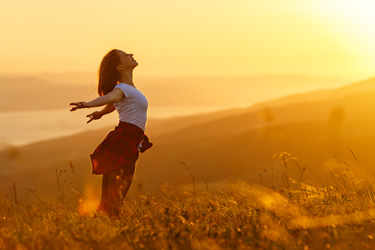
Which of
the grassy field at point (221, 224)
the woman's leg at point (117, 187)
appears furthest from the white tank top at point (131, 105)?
the grassy field at point (221, 224)

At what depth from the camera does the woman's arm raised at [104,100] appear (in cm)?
553

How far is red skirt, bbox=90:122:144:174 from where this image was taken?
580cm

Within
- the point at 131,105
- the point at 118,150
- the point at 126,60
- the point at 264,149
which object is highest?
the point at 126,60

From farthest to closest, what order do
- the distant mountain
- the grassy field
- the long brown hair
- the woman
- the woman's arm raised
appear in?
the distant mountain, the long brown hair, the woman, the woman's arm raised, the grassy field

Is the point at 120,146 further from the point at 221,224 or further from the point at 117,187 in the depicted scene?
the point at 221,224

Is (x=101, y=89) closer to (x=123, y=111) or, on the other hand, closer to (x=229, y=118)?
(x=123, y=111)

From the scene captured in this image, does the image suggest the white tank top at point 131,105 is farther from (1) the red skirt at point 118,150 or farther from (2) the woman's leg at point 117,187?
(2) the woman's leg at point 117,187

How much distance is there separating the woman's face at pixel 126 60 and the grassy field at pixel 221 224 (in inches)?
51.9

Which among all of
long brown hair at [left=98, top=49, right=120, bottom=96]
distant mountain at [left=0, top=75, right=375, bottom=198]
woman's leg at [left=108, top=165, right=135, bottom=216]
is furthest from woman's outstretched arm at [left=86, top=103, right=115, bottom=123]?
distant mountain at [left=0, top=75, right=375, bottom=198]

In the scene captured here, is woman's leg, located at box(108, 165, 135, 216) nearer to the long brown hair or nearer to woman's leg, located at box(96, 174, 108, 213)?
woman's leg, located at box(96, 174, 108, 213)

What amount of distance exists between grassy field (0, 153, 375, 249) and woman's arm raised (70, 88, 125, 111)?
85 cm

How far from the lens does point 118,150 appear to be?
19.1ft

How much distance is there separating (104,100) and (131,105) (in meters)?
0.31

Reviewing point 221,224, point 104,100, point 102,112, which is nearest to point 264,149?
point 102,112
